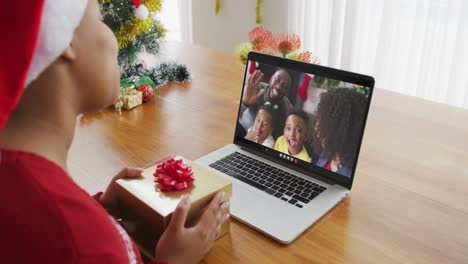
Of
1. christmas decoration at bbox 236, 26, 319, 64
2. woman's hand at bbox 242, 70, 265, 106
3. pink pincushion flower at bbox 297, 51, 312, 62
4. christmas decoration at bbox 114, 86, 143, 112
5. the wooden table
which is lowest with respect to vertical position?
the wooden table

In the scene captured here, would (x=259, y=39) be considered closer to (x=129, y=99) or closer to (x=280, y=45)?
(x=280, y=45)

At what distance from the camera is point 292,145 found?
1011 millimetres

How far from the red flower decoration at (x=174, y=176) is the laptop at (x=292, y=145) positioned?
129 millimetres

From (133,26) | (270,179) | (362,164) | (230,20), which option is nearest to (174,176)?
(270,179)

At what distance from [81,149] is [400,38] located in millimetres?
1706

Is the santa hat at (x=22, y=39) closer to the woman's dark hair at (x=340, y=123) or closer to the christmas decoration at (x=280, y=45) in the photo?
the woman's dark hair at (x=340, y=123)

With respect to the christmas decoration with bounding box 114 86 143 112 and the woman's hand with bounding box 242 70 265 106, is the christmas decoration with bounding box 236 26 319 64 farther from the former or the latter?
the christmas decoration with bounding box 114 86 143 112

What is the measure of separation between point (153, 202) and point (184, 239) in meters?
0.08

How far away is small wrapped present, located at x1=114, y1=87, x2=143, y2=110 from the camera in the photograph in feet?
4.53

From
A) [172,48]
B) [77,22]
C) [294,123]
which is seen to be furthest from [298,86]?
[172,48]

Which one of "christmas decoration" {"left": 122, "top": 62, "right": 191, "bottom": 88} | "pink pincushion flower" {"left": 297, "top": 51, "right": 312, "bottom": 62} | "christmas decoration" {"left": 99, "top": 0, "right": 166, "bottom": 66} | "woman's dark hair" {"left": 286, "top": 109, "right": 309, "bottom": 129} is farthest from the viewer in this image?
"christmas decoration" {"left": 122, "top": 62, "right": 191, "bottom": 88}

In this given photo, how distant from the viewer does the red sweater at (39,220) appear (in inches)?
22.2

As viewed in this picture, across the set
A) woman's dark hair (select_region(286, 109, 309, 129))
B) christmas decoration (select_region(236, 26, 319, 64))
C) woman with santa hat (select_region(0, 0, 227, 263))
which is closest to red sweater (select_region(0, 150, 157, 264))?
woman with santa hat (select_region(0, 0, 227, 263))

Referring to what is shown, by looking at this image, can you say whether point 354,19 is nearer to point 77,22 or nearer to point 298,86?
point 298,86
